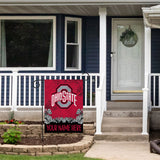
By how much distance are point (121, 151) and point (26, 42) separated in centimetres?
478

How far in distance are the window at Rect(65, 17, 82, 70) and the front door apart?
999 mm

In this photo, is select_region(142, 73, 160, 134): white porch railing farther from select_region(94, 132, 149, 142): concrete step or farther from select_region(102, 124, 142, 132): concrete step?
select_region(94, 132, 149, 142): concrete step

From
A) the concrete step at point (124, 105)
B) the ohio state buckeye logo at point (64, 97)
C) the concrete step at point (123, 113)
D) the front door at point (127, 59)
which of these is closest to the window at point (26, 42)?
the front door at point (127, 59)

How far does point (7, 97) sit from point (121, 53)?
3.45 meters

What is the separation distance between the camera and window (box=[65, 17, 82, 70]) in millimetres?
12961

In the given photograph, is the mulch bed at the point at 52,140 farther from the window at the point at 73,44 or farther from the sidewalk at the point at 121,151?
the window at the point at 73,44

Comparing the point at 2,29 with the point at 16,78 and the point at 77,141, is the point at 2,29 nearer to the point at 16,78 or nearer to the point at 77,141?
the point at 16,78

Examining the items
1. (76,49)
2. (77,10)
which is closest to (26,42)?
(76,49)

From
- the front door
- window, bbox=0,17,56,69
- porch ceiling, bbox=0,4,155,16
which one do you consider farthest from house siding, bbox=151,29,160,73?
window, bbox=0,17,56,69

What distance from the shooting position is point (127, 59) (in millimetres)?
13289

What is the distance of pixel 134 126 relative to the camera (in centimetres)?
1105

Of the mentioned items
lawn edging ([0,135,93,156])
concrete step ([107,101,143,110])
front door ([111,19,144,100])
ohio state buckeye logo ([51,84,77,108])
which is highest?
front door ([111,19,144,100])

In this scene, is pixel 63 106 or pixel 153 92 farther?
pixel 153 92

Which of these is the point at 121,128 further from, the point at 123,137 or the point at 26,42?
the point at 26,42
